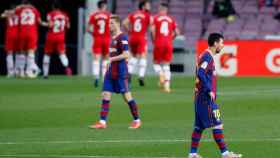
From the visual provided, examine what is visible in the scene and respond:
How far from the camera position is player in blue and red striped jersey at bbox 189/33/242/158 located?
44.6ft

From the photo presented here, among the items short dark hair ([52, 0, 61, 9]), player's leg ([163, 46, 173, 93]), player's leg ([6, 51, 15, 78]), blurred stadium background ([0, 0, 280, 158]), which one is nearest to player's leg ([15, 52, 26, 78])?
player's leg ([6, 51, 15, 78])

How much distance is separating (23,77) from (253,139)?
1558 cm

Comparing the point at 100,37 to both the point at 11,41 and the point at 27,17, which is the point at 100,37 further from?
the point at 11,41

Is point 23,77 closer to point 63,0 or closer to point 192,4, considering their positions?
point 63,0

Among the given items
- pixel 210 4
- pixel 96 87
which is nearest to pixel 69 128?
pixel 96 87

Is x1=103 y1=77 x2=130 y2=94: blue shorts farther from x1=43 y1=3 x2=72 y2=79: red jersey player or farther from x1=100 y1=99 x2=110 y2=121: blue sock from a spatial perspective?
x1=43 y1=3 x2=72 y2=79: red jersey player

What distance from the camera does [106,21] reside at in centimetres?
2762

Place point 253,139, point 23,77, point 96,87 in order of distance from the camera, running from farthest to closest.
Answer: point 23,77 → point 96,87 → point 253,139

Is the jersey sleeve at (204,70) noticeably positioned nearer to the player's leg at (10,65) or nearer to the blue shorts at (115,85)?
the blue shorts at (115,85)

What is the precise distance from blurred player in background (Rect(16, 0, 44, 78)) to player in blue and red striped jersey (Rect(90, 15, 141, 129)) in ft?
40.7

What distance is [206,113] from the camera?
1362cm

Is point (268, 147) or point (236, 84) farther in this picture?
point (236, 84)

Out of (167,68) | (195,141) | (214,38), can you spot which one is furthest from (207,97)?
(167,68)

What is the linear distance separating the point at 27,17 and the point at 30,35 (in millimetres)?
529
